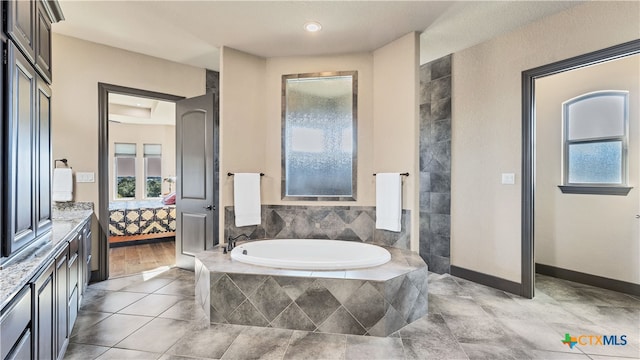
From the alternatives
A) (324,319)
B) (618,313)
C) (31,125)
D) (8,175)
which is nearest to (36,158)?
(31,125)

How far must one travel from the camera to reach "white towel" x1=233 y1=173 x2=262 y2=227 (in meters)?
3.38

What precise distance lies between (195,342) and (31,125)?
1.62 meters

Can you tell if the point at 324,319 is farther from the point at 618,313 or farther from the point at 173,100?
the point at 173,100

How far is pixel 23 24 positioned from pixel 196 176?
2.26 m

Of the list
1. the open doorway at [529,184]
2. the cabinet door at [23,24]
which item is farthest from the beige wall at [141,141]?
the open doorway at [529,184]

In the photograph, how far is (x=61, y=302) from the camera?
1.70 m

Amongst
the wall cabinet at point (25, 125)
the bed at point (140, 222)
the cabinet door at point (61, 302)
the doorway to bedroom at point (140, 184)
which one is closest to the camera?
the wall cabinet at point (25, 125)

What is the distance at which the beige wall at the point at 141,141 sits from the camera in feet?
22.9

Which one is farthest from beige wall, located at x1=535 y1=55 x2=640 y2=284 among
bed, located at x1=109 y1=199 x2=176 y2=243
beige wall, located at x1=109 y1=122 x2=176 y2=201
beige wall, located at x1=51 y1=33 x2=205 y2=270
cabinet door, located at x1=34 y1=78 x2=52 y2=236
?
beige wall, located at x1=109 y1=122 x2=176 y2=201

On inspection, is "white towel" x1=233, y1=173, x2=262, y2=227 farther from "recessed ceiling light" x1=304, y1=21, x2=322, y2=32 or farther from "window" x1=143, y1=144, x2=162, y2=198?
"window" x1=143, y1=144, x2=162, y2=198

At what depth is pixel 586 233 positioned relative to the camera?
3.25m

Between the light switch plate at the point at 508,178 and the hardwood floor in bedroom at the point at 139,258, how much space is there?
4.07m

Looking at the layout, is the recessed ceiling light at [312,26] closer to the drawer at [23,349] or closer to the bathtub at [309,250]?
the bathtub at [309,250]

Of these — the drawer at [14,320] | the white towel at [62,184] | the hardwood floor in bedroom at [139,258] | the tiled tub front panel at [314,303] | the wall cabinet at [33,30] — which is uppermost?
the wall cabinet at [33,30]
